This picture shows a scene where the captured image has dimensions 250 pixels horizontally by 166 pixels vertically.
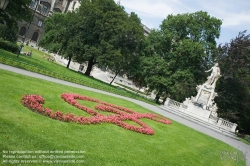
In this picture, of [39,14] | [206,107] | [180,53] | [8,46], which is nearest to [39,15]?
[39,14]

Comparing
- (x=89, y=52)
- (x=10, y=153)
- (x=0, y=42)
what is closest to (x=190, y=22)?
(x=89, y=52)

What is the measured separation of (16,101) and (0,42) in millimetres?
27295

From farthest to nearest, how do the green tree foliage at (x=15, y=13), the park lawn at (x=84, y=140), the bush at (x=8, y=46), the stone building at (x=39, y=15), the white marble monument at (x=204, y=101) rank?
the stone building at (x=39, y=15)
the bush at (x=8, y=46)
the white marble monument at (x=204, y=101)
the green tree foliage at (x=15, y=13)
the park lawn at (x=84, y=140)

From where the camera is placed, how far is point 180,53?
43.1 m

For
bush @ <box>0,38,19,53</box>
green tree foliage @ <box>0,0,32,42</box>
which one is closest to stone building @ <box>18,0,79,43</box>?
bush @ <box>0,38,19,53</box>

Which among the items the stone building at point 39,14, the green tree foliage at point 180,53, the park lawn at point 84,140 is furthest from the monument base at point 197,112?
A: the stone building at point 39,14

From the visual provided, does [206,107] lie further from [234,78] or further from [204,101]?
[234,78]

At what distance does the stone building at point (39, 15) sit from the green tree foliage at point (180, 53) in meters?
56.2

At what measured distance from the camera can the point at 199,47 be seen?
135 feet

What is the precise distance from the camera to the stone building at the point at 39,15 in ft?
282

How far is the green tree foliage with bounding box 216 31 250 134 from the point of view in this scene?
1470 inches

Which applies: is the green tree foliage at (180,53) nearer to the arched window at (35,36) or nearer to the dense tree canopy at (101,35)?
the dense tree canopy at (101,35)

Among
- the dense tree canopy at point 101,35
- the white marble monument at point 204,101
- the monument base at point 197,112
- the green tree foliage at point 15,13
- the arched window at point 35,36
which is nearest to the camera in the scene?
the green tree foliage at point 15,13

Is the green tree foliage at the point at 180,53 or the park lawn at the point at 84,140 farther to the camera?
the green tree foliage at the point at 180,53
